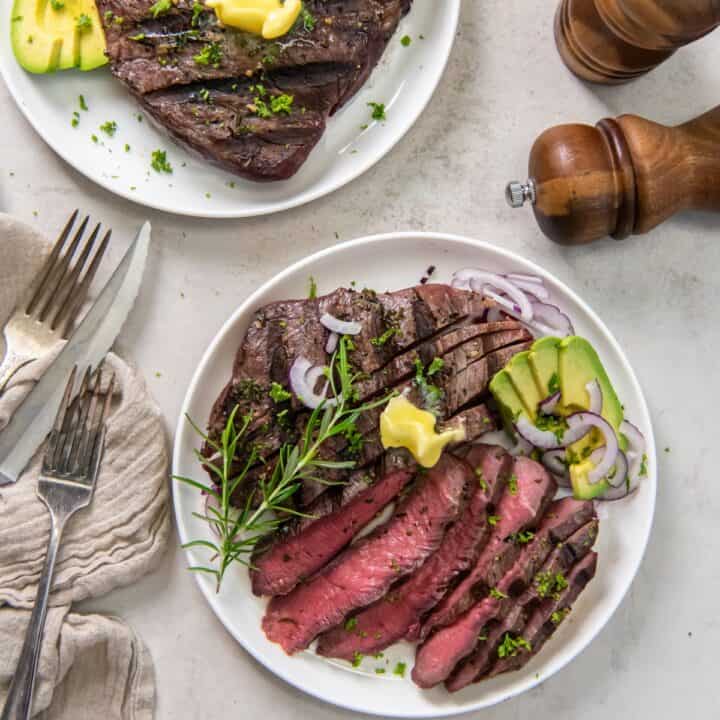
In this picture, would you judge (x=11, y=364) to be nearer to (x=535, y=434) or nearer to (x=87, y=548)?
(x=87, y=548)

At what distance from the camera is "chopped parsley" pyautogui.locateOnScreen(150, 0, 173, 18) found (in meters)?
2.61

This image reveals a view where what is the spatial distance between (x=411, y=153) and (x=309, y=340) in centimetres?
77

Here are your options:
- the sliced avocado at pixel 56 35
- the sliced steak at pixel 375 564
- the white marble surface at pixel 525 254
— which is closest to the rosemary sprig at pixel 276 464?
the sliced steak at pixel 375 564

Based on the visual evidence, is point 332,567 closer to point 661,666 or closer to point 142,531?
point 142,531

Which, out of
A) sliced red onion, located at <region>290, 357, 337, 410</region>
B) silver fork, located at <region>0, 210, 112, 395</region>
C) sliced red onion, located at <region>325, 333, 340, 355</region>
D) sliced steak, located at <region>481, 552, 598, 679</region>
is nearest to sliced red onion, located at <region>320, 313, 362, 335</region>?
sliced red onion, located at <region>325, 333, 340, 355</region>

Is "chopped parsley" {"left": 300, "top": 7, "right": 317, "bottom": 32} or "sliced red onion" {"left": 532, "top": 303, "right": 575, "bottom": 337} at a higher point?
"chopped parsley" {"left": 300, "top": 7, "right": 317, "bottom": 32}

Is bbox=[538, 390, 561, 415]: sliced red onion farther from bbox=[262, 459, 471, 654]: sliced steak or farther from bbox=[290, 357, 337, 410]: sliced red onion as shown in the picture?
bbox=[290, 357, 337, 410]: sliced red onion

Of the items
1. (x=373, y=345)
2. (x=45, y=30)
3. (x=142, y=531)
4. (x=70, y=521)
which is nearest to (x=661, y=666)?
(x=373, y=345)

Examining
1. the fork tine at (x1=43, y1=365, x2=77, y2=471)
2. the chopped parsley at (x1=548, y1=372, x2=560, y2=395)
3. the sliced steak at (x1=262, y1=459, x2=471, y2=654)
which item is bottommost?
the sliced steak at (x1=262, y1=459, x2=471, y2=654)

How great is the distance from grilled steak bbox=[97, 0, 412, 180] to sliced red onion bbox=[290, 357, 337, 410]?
23.6 inches

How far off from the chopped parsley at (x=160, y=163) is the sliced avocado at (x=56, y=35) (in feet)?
1.01

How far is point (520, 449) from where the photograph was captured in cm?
281

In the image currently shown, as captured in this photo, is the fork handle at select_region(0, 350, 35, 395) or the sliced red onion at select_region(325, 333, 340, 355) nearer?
the sliced red onion at select_region(325, 333, 340, 355)

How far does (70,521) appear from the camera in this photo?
2.73m
